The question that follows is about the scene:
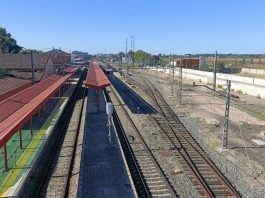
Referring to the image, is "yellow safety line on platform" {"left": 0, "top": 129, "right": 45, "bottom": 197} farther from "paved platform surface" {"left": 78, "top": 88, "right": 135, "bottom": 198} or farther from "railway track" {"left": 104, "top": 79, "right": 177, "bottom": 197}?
"railway track" {"left": 104, "top": 79, "right": 177, "bottom": 197}

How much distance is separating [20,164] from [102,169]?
429 centimetres

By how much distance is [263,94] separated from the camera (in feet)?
160

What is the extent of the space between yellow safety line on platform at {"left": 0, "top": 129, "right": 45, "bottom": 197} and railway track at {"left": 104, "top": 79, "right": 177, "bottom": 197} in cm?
558

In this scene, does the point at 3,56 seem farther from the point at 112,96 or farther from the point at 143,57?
the point at 143,57

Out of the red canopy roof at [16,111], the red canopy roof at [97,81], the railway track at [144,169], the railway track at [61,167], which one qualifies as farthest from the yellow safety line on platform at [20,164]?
the red canopy roof at [97,81]

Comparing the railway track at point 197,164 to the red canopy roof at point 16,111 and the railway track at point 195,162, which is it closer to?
the railway track at point 195,162

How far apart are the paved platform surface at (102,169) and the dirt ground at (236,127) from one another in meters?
6.68

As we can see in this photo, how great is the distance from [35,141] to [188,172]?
10358 millimetres

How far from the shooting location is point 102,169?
18.5 meters

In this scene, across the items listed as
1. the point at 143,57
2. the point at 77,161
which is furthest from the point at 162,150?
the point at 143,57

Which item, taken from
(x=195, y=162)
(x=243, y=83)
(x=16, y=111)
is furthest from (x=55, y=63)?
(x=195, y=162)

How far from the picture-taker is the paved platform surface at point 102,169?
15.8 meters

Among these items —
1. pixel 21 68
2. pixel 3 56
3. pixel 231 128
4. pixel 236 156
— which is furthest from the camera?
pixel 3 56

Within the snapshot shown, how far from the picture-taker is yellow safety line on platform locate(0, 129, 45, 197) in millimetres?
15755
